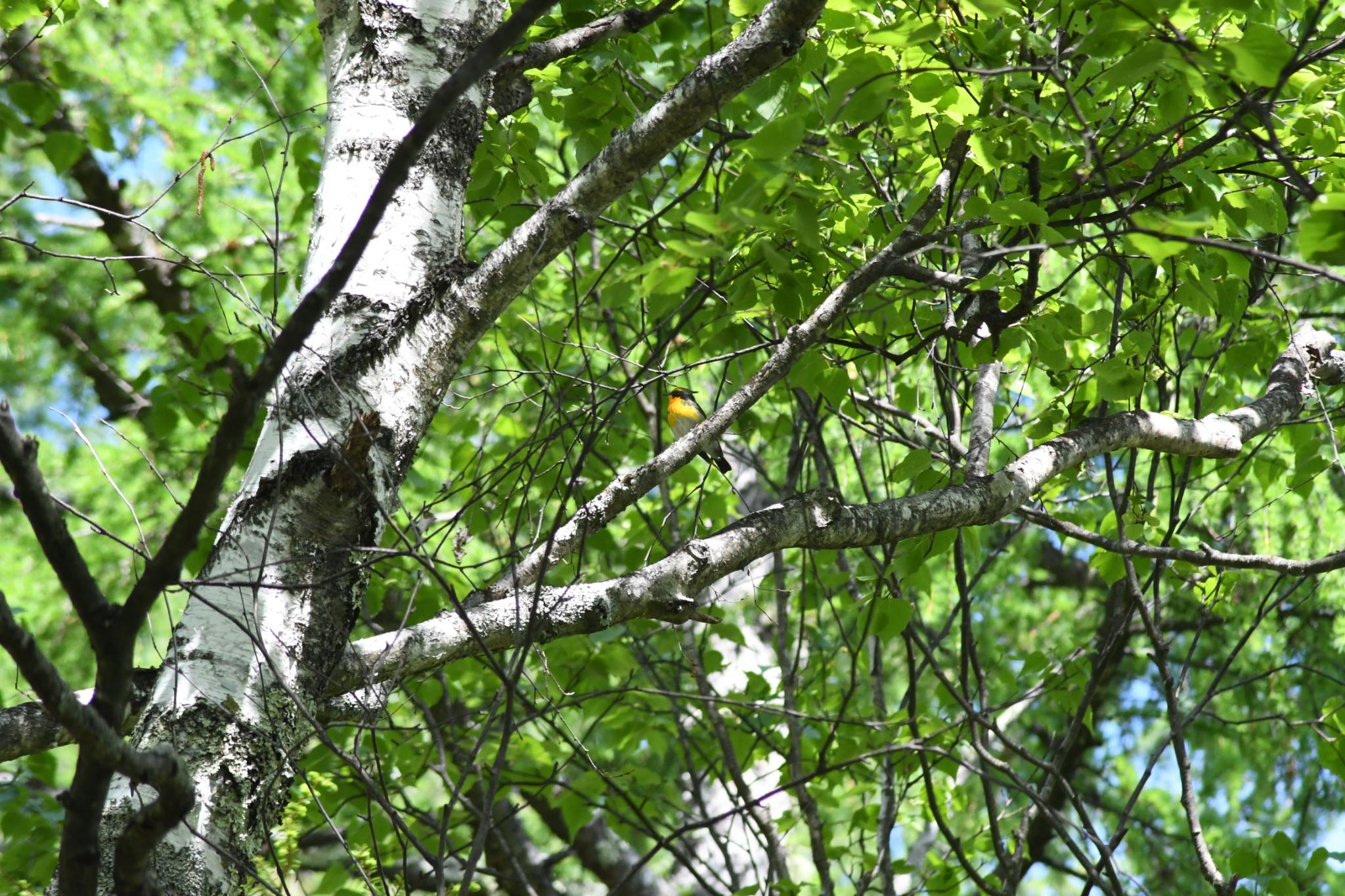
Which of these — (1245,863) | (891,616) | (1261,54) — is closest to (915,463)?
(891,616)

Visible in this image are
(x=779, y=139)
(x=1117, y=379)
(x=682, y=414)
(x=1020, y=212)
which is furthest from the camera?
(x=682, y=414)

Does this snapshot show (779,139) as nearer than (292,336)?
No

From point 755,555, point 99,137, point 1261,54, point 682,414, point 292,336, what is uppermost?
point 99,137

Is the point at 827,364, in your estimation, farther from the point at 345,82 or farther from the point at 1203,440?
the point at 345,82

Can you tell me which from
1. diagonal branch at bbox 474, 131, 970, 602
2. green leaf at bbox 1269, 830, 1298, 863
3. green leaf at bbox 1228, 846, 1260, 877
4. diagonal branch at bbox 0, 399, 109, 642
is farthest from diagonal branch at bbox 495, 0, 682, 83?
green leaf at bbox 1269, 830, 1298, 863

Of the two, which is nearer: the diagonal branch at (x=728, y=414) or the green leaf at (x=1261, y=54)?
the green leaf at (x=1261, y=54)

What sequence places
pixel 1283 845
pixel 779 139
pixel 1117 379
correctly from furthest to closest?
pixel 1283 845 < pixel 1117 379 < pixel 779 139

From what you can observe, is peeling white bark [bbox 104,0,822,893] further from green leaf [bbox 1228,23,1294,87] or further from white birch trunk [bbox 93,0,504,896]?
green leaf [bbox 1228,23,1294,87]

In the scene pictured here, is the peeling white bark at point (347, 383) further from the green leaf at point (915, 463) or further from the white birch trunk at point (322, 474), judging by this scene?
the green leaf at point (915, 463)

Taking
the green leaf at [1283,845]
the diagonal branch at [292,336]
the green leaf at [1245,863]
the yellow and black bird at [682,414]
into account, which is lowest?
the green leaf at [1245,863]

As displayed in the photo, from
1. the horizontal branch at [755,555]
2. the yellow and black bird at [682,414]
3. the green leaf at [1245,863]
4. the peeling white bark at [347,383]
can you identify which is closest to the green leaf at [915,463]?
the horizontal branch at [755,555]

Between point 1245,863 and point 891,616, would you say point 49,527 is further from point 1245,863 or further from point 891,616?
point 1245,863

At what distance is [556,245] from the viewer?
168 cm

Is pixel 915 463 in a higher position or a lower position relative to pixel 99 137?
lower
